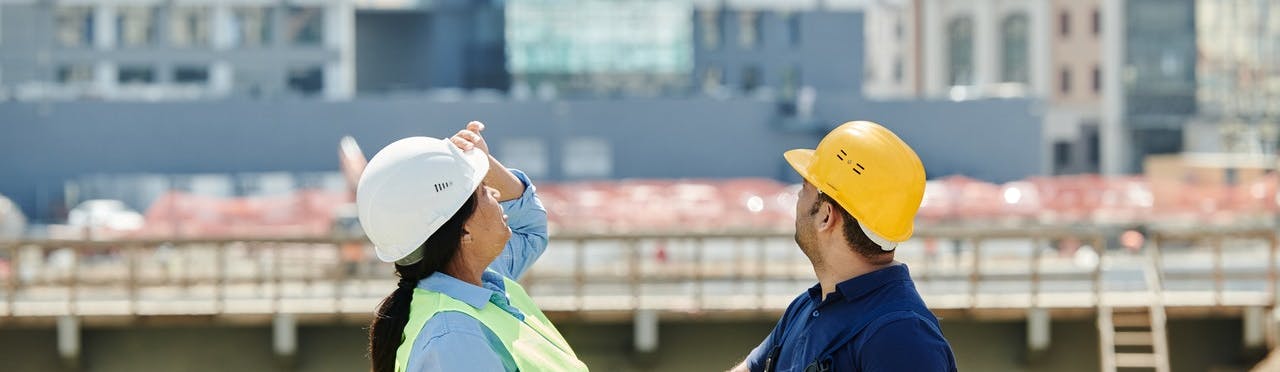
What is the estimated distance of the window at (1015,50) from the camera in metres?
79.9

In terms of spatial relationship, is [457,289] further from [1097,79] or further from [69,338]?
[1097,79]

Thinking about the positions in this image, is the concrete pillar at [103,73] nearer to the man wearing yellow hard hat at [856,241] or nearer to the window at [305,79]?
the window at [305,79]

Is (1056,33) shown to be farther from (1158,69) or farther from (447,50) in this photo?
(447,50)

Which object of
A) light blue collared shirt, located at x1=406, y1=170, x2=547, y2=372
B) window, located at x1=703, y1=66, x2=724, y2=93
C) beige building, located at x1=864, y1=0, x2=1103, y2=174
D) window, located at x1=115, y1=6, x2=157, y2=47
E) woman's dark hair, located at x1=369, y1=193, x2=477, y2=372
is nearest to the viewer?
light blue collared shirt, located at x1=406, y1=170, x2=547, y2=372

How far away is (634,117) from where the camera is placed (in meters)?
57.4

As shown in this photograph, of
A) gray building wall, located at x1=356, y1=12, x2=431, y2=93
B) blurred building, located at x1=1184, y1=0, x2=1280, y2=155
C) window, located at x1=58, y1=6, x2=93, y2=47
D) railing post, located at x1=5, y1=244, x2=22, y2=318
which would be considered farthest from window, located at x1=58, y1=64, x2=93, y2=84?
railing post, located at x1=5, y1=244, x2=22, y2=318

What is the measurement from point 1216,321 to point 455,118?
4188cm

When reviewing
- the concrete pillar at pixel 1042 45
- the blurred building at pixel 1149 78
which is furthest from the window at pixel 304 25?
the concrete pillar at pixel 1042 45

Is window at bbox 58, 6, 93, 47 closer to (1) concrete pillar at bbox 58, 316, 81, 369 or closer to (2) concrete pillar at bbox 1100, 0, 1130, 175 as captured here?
(2) concrete pillar at bbox 1100, 0, 1130, 175

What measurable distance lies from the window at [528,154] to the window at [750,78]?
20.8m

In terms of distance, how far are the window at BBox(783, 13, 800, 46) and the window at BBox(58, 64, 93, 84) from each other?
28.9m

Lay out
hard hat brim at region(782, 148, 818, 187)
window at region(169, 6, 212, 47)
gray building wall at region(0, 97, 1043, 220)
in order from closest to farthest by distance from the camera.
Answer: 1. hard hat brim at region(782, 148, 818, 187)
2. gray building wall at region(0, 97, 1043, 220)
3. window at region(169, 6, 212, 47)

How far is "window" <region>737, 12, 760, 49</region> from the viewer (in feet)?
248

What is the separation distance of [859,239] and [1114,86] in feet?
246
